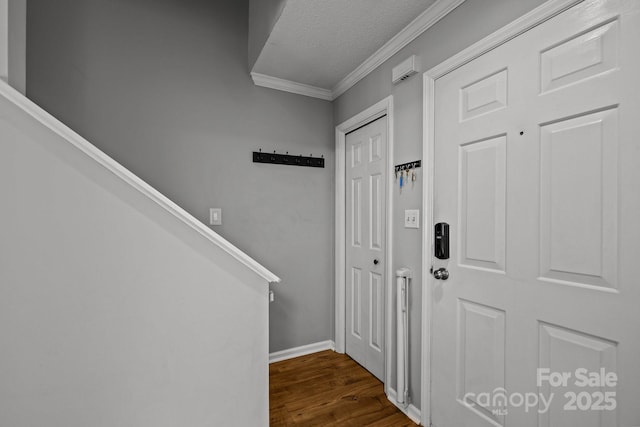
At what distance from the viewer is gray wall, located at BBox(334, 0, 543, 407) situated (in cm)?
131

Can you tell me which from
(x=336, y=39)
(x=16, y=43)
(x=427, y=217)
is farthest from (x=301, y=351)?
(x=16, y=43)

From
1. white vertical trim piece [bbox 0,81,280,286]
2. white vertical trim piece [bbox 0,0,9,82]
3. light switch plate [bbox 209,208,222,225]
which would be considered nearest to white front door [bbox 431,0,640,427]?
white vertical trim piece [bbox 0,81,280,286]

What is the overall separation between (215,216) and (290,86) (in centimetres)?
131

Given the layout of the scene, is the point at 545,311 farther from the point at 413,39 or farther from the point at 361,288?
the point at 413,39

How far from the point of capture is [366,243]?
89.7 inches

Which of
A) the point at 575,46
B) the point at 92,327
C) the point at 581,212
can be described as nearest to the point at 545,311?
the point at 581,212

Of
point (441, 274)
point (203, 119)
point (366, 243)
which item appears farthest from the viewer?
point (366, 243)

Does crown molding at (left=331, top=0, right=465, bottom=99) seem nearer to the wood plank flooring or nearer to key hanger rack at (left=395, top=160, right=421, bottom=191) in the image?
key hanger rack at (left=395, top=160, right=421, bottom=191)

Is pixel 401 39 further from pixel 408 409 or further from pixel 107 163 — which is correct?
pixel 408 409

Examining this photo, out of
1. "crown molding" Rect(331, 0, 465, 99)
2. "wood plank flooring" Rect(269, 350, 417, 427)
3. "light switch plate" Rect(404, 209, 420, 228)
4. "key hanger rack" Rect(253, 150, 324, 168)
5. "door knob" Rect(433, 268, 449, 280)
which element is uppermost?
Answer: "crown molding" Rect(331, 0, 465, 99)

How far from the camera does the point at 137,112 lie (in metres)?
1.96

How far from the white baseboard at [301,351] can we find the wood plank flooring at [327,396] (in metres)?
0.04

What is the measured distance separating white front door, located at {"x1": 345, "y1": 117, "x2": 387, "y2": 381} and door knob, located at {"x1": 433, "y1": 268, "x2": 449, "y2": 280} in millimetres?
543

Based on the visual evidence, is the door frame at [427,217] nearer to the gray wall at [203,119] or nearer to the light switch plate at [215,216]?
the gray wall at [203,119]
